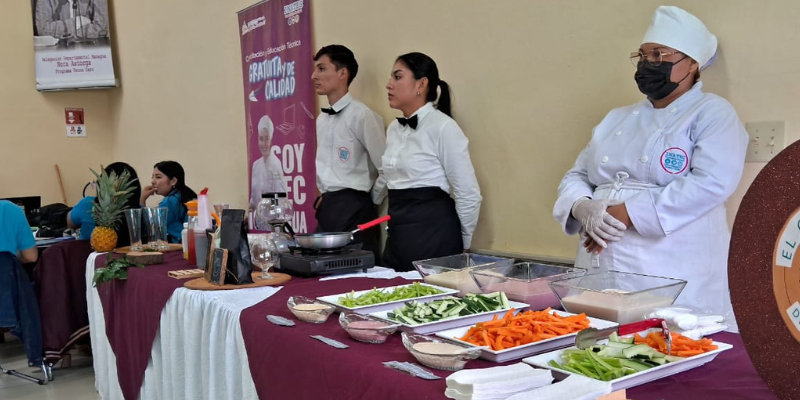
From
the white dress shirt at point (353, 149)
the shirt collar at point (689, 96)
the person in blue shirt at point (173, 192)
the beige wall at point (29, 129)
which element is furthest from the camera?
the beige wall at point (29, 129)

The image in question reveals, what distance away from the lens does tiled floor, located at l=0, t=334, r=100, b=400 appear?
3766mm

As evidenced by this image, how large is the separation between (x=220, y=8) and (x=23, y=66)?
3.05 metres

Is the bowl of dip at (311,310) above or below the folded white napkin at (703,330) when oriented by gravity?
below

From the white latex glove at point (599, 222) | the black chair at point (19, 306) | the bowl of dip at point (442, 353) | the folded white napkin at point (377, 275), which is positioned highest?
the white latex glove at point (599, 222)

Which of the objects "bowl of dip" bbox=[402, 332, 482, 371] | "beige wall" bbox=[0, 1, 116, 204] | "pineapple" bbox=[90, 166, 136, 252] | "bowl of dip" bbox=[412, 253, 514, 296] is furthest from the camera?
"beige wall" bbox=[0, 1, 116, 204]

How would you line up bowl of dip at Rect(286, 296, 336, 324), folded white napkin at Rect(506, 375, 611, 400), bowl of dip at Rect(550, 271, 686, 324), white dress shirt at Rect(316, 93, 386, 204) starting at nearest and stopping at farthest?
folded white napkin at Rect(506, 375, 611, 400) → bowl of dip at Rect(550, 271, 686, 324) → bowl of dip at Rect(286, 296, 336, 324) → white dress shirt at Rect(316, 93, 386, 204)

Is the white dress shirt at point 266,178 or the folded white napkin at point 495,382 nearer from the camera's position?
the folded white napkin at point 495,382

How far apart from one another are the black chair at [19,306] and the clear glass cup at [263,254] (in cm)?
218

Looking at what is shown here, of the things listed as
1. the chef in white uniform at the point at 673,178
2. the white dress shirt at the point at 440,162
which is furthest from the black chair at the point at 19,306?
the chef in white uniform at the point at 673,178

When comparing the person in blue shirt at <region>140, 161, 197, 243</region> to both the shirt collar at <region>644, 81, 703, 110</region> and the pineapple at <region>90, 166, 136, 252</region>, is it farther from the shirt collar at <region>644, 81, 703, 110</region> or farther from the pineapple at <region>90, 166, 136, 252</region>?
the shirt collar at <region>644, 81, 703, 110</region>

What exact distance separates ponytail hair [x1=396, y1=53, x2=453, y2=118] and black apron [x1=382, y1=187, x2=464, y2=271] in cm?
44

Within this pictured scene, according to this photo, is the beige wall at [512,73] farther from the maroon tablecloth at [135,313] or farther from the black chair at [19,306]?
the black chair at [19,306]

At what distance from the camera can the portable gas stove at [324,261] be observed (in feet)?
7.51

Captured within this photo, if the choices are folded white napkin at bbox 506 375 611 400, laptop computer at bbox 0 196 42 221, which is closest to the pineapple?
laptop computer at bbox 0 196 42 221
